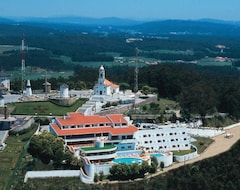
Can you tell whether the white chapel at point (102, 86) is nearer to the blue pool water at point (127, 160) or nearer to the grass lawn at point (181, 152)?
the grass lawn at point (181, 152)

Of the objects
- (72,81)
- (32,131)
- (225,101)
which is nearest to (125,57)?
(72,81)

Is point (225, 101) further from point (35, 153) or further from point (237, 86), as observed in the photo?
point (35, 153)

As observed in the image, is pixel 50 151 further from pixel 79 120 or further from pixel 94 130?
pixel 79 120

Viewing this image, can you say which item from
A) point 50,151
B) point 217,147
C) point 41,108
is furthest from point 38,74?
point 50,151

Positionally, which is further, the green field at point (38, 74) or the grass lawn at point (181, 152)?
the green field at point (38, 74)

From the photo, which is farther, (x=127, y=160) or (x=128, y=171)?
(x=127, y=160)

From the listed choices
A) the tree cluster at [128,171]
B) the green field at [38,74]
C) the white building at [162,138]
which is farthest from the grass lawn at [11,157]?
the green field at [38,74]

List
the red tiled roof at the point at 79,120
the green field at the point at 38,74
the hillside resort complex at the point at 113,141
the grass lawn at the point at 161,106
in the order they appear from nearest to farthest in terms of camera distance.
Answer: the hillside resort complex at the point at 113,141 → the red tiled roof at the point at 79,120 → the grass lawn at the point at 161,106 → the green field at the point at 38,74
